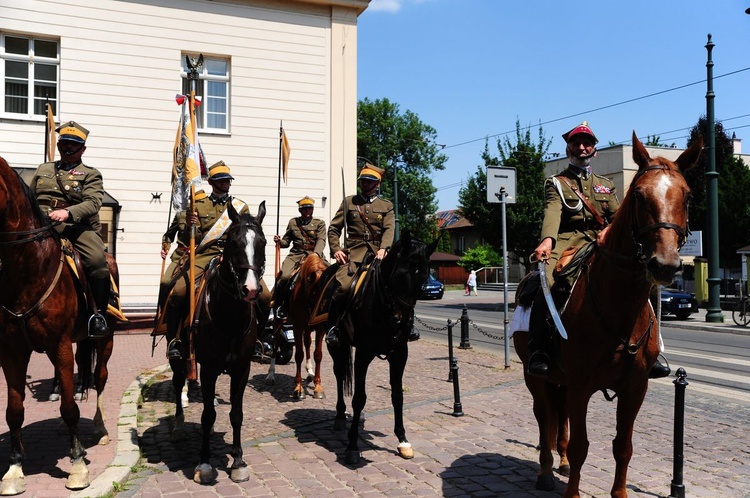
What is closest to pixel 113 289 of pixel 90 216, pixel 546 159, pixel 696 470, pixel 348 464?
pixel 90 216

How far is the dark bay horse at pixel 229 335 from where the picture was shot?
5.80 meters

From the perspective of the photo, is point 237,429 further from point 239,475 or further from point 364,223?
point 364,223

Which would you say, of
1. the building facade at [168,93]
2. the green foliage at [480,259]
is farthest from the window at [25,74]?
the green foliage at [480,259]

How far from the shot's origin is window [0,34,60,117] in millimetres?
18297

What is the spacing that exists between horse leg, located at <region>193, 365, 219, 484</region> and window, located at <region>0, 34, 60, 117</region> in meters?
15.6

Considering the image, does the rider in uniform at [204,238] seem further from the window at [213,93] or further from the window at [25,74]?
the window at [25,74]

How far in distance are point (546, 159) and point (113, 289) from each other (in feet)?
88.0

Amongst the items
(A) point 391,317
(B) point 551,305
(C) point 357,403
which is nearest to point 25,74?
(A) point 391,317

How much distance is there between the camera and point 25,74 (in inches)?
726

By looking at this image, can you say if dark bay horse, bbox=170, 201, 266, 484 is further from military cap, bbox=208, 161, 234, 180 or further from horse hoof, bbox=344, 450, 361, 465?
military cap, bbox=208, 161, 234, 180

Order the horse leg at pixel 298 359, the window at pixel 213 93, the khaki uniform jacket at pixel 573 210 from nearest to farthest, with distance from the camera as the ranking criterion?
the khaki uniform jacket at pixel 573 210 < the horse leg at pixel 298 359 < the window at pixel 213 93

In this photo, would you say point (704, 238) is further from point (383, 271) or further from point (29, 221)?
point (29, 221)

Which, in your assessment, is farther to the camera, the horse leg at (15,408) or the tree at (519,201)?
the tree at (519,201)

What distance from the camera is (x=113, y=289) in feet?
25.8
